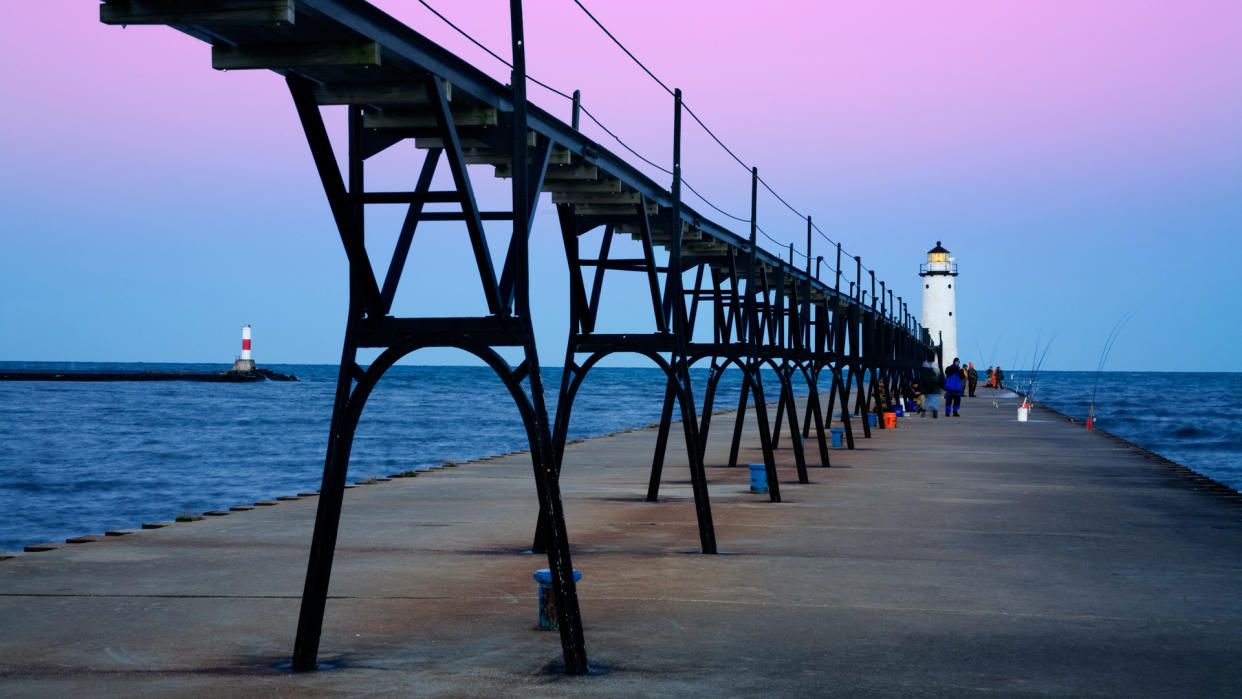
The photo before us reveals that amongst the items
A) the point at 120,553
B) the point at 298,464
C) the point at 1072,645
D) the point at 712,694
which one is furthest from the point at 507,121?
the point at 298,464

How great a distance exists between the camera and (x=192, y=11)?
6648 millimetres

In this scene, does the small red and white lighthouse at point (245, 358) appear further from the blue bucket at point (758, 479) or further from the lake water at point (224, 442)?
the blue bucket at point (758, 479)

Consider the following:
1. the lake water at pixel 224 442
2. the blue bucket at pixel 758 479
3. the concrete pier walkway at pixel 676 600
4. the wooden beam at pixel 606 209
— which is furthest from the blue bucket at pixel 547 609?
the lake water at pixel 224 442

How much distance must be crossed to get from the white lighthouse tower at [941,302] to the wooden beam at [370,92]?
3794 inches

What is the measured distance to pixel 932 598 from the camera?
10289 mm

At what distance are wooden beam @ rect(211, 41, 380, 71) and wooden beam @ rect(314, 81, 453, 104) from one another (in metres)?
0.76

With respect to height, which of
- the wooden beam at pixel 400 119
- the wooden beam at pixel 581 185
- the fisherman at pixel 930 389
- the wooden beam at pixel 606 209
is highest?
the wooden beam at pixel 581 185

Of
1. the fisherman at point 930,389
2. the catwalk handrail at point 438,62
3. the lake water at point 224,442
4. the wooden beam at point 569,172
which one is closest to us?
the catwalk handrail at point 438,62

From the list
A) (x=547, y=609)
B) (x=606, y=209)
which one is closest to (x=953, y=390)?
(x=606, y=209)

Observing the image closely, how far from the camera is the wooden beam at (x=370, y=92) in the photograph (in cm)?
826

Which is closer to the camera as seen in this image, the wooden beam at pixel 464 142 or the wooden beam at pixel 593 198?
the wooden beam at pixel 464 142

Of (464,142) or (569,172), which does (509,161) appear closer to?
(464,142)

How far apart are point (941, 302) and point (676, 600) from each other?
95583 mm

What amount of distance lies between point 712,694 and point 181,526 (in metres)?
9.60
